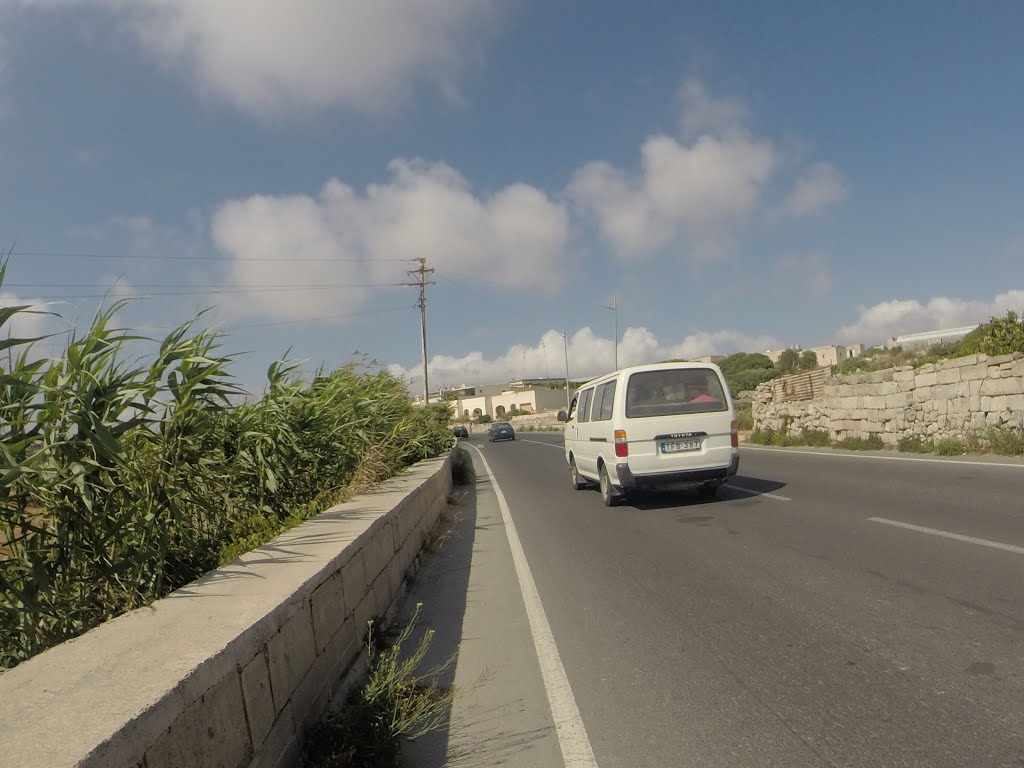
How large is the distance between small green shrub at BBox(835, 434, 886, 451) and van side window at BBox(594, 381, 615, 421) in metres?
9.97

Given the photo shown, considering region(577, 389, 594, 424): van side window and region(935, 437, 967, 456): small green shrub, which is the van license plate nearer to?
region(577, 389, 594, 424): van side window

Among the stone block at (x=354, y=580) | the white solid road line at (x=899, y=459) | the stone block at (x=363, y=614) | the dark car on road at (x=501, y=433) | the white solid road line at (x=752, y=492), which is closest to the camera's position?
the stone block at (x=354, y=580)

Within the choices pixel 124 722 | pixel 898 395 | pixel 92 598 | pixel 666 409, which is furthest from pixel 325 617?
pixel 898 395

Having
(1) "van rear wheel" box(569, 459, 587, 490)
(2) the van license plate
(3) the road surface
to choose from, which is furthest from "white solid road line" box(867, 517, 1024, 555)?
(1) "van rear wheel" box(569, 459, 587, 490)

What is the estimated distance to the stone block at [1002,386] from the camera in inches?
574

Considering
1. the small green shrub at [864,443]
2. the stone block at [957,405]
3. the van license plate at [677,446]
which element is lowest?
the small green shrub at [864,443]

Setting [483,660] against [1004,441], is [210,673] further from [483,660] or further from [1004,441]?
[1004,441]

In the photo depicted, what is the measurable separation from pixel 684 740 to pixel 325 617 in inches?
76.2

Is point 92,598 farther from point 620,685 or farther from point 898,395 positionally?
point 898,395

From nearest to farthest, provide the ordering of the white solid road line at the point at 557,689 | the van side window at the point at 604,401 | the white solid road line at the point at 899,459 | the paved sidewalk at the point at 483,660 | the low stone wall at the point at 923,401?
the white solid road line at the point at 557,689, the paved sidewalk at the point at 483,660, the van side window at the point at 604,401, the white solid road line at the point at 899,459, the low stone wall at the point at 923,401

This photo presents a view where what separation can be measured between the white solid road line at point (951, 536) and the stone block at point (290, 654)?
5931mm

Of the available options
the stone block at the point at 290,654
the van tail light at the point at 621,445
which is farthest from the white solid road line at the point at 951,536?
the stone block at the point at 290,654

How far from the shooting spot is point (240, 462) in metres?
6.68

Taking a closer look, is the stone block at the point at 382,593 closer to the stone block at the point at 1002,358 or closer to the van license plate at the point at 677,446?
the van license plate at the point at 677,446
